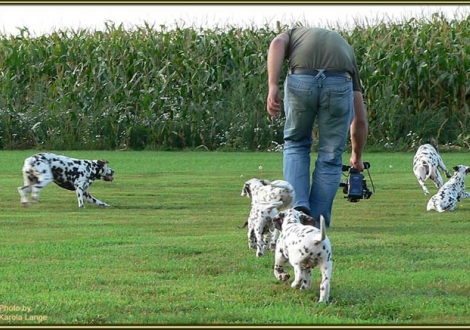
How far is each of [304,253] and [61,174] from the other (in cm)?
803

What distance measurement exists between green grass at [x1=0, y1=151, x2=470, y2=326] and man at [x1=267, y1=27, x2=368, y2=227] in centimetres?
70

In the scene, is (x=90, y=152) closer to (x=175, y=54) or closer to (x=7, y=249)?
(x=175, y=54)

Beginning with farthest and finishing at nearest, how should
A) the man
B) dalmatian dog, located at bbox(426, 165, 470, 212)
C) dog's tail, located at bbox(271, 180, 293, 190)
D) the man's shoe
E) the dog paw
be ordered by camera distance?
dalmatian dog, located at bbox(426, 165, 470, 212), dog's tail, located at bbox(271, 180, 293, 190), the man's shoe, the man, the dog paw

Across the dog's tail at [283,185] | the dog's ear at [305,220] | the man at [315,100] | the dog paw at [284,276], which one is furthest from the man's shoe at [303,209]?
the dog paw at [284,276]

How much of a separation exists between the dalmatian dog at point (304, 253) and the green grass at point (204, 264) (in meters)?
0.10

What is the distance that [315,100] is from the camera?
29.8ft

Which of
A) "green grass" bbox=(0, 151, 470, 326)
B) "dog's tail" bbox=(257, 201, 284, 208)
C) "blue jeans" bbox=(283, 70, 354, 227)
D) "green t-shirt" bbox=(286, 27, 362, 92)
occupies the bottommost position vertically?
"green grass" bbox=(0, 151, 470, 326)

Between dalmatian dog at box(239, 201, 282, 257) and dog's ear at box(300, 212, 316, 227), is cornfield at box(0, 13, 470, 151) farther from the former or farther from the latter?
dog's ear at box(300, 212, 316, 227)

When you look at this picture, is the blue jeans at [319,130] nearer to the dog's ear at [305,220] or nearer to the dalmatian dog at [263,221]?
the dalmatian dog at [263,221]

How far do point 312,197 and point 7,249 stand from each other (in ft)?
9.42

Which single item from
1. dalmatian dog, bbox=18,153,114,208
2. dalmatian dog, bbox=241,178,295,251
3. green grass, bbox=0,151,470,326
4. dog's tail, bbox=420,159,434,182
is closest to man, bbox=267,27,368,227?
dalmatian dog, bbox=241,178,295,251

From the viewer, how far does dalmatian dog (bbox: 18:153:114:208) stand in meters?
14.6

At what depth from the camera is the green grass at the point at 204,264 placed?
23.1 ft

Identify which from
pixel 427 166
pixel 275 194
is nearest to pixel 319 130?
pixel 275 194
